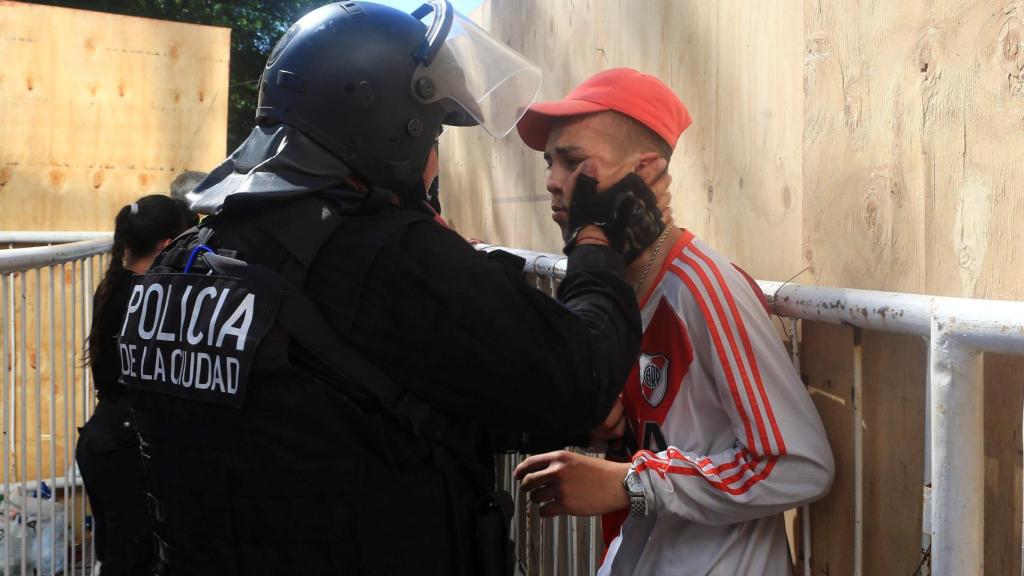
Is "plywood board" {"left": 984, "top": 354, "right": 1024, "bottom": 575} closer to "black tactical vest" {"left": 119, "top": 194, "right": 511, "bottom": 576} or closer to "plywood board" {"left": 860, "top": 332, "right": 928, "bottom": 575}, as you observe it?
"plywood board" {"left": 860, "top": 332, "right": 928, "bottom": 575}

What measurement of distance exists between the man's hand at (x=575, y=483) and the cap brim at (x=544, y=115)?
785 mm

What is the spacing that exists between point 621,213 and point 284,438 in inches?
34.2

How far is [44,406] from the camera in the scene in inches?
235

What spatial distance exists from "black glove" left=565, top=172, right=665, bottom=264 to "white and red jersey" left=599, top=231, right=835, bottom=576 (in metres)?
0.09

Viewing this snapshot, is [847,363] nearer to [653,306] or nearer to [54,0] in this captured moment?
[653,306]

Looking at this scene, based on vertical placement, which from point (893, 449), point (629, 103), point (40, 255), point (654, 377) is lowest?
point (893, 449)

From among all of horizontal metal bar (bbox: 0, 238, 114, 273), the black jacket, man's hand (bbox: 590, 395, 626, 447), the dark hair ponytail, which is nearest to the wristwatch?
the black jacket

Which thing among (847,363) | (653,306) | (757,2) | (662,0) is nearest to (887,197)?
(847,363)

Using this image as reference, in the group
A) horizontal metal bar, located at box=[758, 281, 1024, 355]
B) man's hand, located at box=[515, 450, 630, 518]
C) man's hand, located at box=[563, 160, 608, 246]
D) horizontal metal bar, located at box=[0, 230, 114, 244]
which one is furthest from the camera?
horizontal metal bar, located at box=[0, 230, 114, 244]

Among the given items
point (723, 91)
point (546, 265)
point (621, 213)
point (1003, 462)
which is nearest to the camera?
point (1003, 462)

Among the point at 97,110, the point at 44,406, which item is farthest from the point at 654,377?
the point at 97,110

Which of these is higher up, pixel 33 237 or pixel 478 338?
pixel 33 237

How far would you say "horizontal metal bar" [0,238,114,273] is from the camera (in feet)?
12.7

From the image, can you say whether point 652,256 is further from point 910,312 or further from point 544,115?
point 910,312
